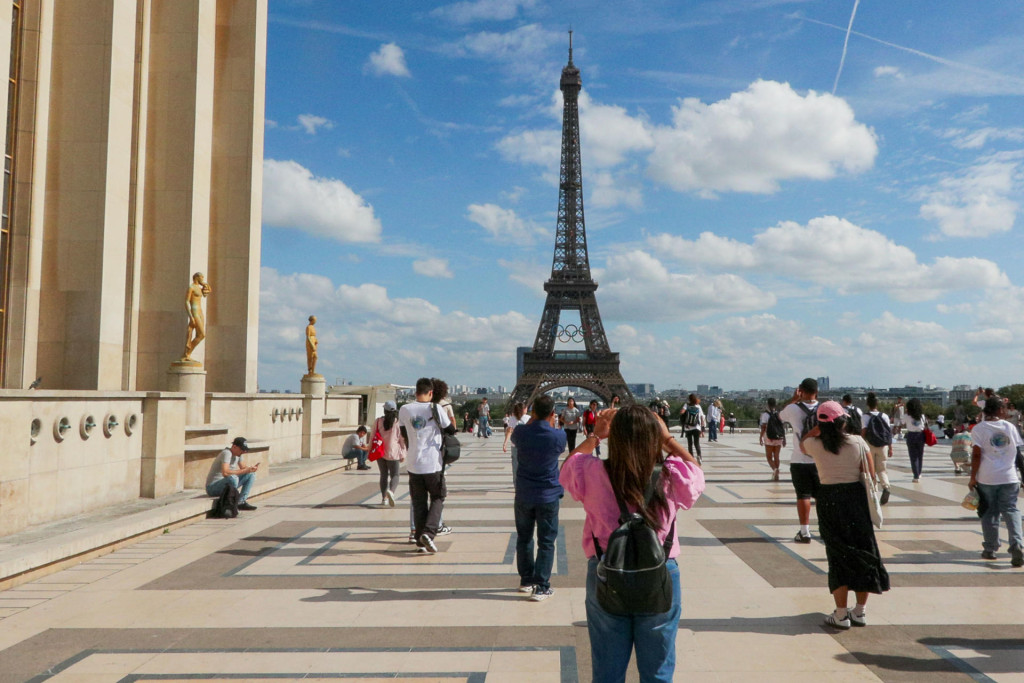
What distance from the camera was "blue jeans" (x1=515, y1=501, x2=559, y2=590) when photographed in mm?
6266

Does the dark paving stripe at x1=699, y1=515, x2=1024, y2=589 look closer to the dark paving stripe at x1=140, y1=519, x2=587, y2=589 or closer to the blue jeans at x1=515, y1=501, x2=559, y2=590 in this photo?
the dark paving stripe at x1=140, y1=519, x2=587, y2=589

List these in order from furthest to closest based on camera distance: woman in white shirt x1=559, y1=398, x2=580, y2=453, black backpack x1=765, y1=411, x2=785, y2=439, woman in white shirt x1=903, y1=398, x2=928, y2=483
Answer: woman in white shirt x1=559, y1=398, x2=580, y2=453 < woman in white shirt x1=903, y1=398, x2=928, y2=483 < black backpack x1=765, y1=411, x2=785, y2=439

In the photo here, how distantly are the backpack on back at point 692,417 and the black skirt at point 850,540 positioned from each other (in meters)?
12.4

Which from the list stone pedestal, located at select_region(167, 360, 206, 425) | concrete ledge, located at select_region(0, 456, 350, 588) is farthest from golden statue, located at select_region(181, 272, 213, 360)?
concrete ledge, located at select_region(0, 456, 350, 588)

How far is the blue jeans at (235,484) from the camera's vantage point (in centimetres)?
1040

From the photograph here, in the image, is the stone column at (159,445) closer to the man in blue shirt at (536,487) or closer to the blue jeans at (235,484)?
the blue jeans at (235,484)

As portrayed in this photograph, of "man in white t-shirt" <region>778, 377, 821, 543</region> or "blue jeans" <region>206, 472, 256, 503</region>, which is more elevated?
"man in white t-shirt" <region>778, 377, 821, 543</region>

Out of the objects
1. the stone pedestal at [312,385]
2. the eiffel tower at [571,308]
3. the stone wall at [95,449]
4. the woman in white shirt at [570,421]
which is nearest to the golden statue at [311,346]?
the stone pedestal at [312,385]

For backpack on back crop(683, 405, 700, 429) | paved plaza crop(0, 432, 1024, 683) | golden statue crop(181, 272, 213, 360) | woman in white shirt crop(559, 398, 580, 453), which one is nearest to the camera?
paved plaza crop(0, 432, 1024, 683)

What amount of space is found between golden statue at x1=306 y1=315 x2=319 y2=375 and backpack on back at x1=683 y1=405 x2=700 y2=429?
10.1m

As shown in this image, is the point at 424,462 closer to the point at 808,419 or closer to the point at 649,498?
the point at 808,419

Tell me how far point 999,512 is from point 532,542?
4894 millimetres

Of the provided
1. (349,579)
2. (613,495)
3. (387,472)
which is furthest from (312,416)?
(613,495)

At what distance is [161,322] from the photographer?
17203 millimetres
